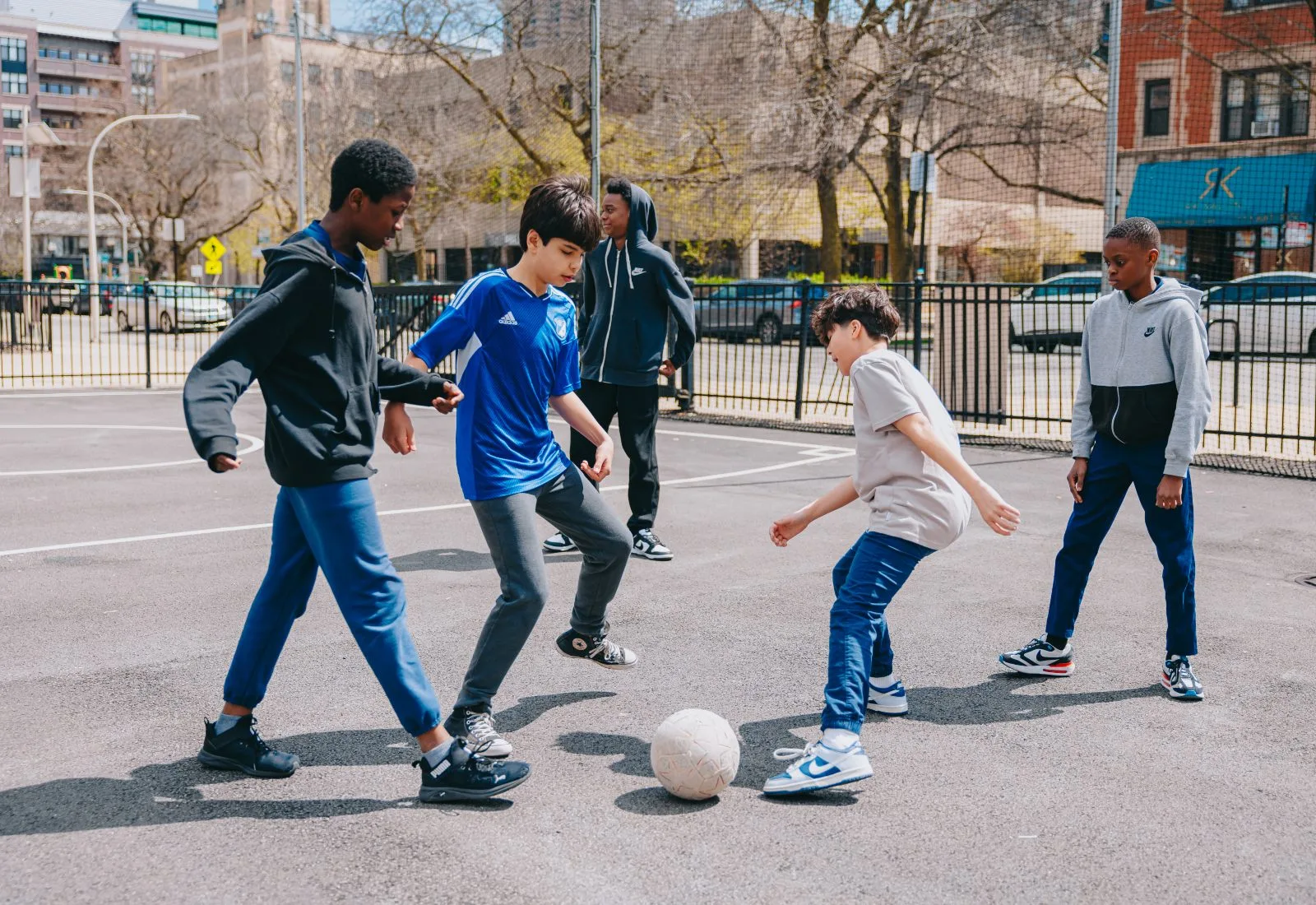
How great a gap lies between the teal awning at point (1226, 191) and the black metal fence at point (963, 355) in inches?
379

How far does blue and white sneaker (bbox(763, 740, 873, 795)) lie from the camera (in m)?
3.86

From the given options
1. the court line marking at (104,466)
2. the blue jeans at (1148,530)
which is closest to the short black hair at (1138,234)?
the blue jeans at (1148,530)

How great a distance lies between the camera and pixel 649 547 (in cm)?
737

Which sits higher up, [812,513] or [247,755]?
[812,513]

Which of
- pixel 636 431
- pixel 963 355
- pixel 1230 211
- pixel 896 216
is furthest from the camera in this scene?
pixel 1230 211

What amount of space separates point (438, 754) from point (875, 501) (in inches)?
61.3

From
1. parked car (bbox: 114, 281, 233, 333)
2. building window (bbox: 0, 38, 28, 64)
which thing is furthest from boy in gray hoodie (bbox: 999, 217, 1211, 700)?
building window (bbox: 0, 38, 28, 64)

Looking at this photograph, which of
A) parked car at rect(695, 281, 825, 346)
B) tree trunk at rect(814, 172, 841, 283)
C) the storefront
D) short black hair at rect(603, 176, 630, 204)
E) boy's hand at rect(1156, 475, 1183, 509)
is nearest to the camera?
boy's hand at rect(1156, 475, 1183, 509)

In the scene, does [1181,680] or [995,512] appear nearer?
[995,512]

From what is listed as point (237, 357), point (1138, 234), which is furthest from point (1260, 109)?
point (237, 357)

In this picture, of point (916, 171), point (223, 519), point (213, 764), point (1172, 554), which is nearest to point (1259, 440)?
point (916, 171)

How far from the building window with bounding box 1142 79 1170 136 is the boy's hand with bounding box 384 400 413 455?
35.9 meters

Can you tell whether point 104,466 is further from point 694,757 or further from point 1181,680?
point 1181,680

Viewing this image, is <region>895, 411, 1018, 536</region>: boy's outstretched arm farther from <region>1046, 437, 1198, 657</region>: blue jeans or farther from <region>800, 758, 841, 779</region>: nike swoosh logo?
<region>1046, 437, 1198, 657</region>: blue jeans
